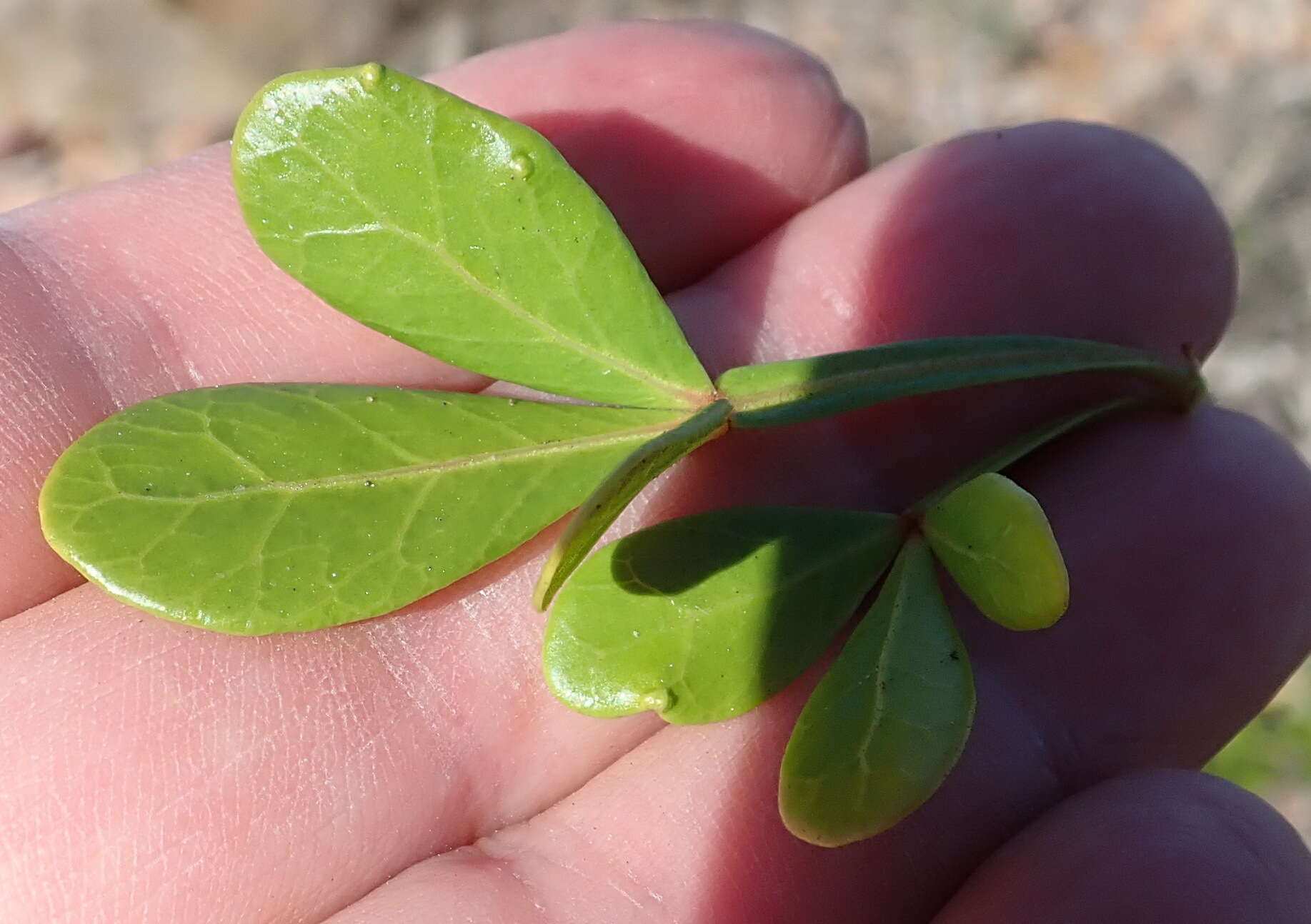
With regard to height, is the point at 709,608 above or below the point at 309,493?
below

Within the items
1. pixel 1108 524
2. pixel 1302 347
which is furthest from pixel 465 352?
pixel 1302 347

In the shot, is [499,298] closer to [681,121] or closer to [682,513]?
[682,513]

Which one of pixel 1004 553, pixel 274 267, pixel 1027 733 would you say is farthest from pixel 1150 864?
pixel 274 267

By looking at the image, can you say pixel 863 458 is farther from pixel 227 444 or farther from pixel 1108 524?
pixel 227 444

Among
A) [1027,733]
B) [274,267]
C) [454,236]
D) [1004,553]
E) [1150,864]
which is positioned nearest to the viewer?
[1004,553]

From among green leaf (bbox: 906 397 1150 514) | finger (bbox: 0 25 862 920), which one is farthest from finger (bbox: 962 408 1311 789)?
finger (bbox: 0 25 862 920)

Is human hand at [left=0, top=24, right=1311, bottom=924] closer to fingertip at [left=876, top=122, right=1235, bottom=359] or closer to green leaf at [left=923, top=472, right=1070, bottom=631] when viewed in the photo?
fingertip at [left=876, top=122, right=1235, bottom=359]
